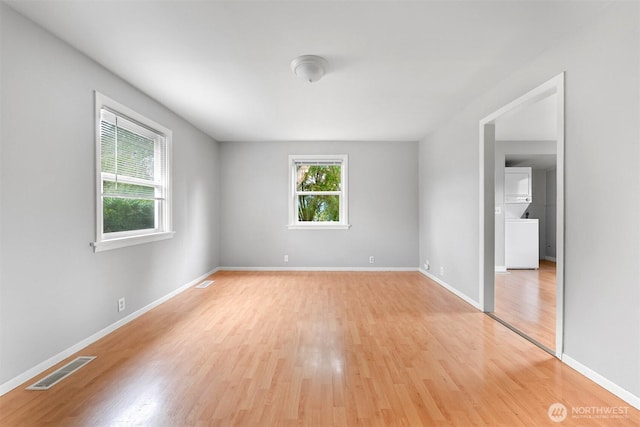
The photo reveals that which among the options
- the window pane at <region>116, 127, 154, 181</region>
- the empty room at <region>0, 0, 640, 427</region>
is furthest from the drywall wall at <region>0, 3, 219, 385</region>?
the window pane at <region>116, 127, 154, 181</region>

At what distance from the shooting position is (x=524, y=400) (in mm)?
1799

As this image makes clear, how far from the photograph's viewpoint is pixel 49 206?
2.17 meters

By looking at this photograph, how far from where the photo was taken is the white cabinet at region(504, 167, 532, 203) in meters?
6.36

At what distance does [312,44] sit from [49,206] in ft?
7.66

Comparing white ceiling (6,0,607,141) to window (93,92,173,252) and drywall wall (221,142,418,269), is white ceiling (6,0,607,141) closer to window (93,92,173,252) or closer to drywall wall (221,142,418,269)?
window (93,92,173,252)

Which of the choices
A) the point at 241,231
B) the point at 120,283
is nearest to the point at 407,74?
the point at 120,283

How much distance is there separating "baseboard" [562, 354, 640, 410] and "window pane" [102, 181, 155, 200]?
4.12m

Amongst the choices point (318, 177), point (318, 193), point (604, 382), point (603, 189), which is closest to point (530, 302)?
A: point (604, 382)

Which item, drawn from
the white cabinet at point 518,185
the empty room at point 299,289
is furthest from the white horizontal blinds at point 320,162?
the white cabinet at point 518,185

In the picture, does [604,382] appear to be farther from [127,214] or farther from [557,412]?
[127,214]

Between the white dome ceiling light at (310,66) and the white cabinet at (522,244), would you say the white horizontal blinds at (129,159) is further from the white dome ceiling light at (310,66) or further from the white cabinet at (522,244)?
the white cabinet at (522,244)

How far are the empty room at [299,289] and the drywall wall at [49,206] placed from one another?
15mm

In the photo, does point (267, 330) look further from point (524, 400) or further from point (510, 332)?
point (510, 332)

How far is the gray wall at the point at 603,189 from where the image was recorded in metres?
1.75
